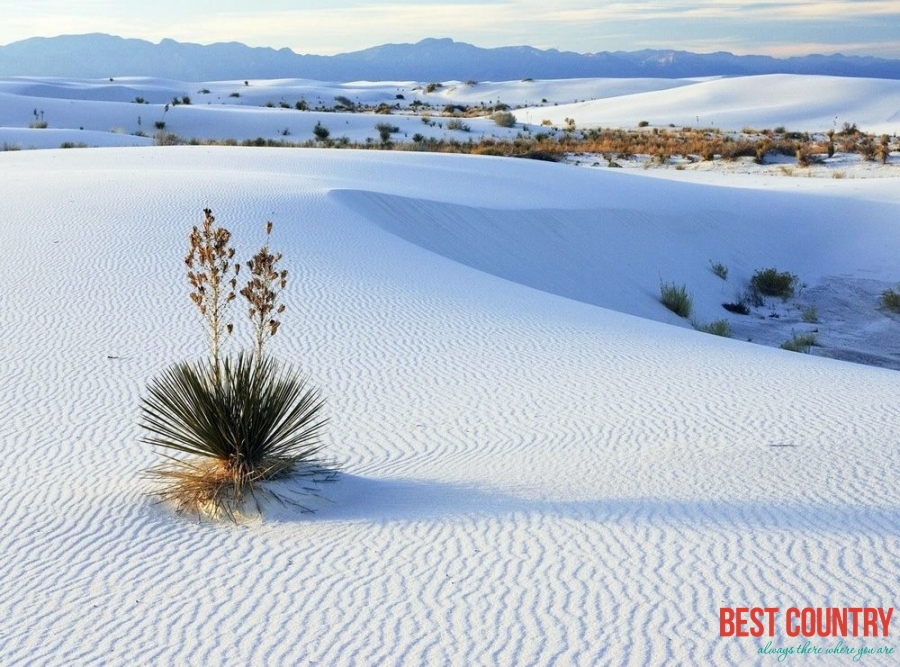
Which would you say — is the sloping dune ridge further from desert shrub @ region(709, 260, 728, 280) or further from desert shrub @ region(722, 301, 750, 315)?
desert shrub @ region(709, 260, 728, 280)

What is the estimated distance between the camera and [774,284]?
1722cm

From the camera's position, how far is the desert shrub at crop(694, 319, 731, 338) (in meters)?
14.1

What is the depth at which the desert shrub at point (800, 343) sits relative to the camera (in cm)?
1316

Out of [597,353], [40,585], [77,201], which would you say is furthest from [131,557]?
[77,201]

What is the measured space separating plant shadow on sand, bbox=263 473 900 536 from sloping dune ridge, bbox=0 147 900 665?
19 millimetres

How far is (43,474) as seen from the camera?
19.8ft

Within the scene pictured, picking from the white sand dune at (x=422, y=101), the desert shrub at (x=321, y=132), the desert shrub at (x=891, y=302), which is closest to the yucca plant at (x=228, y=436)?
the desert shrub at (x=891, y=302)

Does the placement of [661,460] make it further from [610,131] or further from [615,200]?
[610,131]

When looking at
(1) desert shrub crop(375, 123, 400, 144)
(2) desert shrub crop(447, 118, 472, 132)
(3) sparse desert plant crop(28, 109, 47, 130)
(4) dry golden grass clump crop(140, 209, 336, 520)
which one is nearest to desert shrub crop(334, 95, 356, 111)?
(2) desert shrub crop(447, 118, 472, 132)

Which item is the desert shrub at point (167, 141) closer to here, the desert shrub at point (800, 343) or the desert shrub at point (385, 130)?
the desert shrub at point (385, 130)

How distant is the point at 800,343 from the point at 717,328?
3.69 feet

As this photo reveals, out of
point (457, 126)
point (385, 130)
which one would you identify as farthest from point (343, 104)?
point (385, 130)

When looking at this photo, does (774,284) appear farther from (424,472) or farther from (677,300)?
(424,472)

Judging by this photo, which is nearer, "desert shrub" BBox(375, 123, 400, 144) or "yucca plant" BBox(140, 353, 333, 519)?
"yucca plant" BBox(140, 353, 333, 519)
